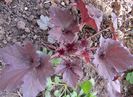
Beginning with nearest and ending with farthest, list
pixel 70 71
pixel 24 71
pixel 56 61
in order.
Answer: pixel 24 71 < pixel 70 71 < pixel 56 61

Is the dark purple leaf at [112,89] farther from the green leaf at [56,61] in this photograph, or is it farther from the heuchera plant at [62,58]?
the green leaf at [56,61]

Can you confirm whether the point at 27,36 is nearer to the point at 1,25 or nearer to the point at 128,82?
the point at 1,25

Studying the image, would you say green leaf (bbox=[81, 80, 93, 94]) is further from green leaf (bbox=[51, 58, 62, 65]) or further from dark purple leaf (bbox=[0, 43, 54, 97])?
dark purple leaf (bbox=[0, 43, 54, 97])

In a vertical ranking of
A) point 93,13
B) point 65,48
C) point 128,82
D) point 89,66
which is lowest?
point 128,82

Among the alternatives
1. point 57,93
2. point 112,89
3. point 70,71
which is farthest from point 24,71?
point 112,89

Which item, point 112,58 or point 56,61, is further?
point 56,61

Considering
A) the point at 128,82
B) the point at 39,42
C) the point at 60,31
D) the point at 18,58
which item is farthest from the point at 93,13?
the point at 128,82

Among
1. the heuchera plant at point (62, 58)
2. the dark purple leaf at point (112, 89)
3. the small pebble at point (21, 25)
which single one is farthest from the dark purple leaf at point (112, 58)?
the small pebble at point (21, 25)

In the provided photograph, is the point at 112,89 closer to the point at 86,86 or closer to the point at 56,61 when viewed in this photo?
the point at 86,86

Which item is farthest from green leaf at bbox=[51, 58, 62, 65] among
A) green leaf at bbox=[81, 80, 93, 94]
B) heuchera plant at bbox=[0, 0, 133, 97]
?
green leaf at bbox=[81, 80, 93, 94]
